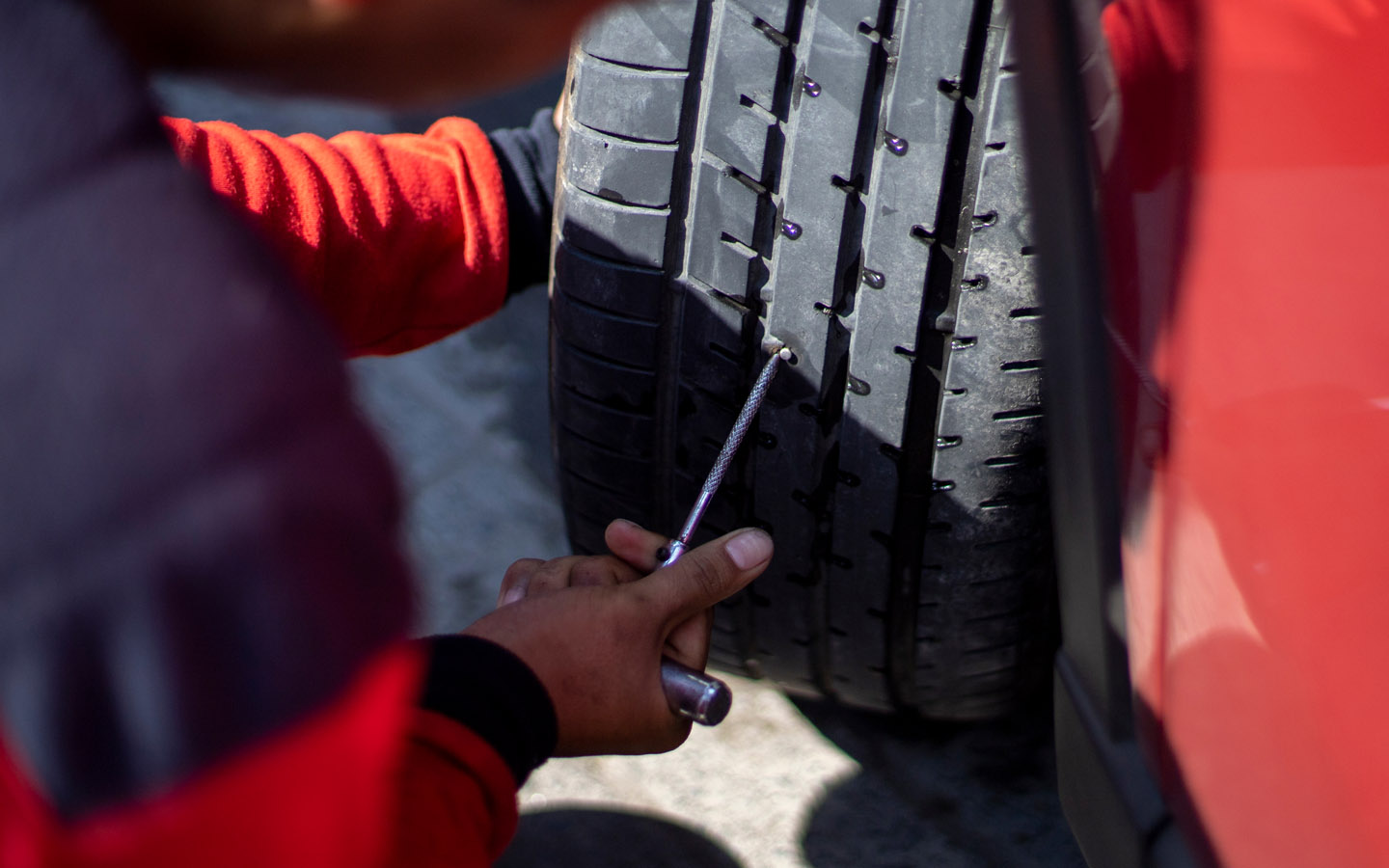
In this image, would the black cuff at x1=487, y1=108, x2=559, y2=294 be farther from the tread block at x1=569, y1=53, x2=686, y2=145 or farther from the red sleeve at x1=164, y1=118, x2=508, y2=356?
the tread block at x1=569, y1=53, x2=686, y2=145

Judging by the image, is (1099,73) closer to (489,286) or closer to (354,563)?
(354,563)

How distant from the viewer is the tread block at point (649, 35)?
2.59ft

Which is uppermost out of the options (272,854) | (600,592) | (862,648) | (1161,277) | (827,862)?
(1161,277)

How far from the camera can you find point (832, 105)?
0.75 metres

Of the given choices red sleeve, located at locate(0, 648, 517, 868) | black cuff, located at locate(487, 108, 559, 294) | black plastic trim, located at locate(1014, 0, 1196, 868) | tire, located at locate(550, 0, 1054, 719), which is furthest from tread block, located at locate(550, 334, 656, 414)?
red sleeve, located at locate(0, 648, 517, 868)

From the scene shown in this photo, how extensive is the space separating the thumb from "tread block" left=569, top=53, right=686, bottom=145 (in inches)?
12.1

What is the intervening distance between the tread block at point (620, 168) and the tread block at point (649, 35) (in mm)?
59

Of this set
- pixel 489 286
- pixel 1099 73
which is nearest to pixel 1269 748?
pixel 1099 73

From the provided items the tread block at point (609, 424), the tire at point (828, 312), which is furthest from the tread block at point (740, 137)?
the tread block at point (609, 424)

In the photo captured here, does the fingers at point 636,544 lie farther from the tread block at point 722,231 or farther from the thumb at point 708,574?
the tread block at point 722,231

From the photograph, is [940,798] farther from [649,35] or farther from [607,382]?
[649,35]

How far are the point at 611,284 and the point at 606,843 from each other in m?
0.54

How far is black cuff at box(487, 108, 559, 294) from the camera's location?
1.13m

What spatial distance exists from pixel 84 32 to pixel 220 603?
0.53 ft
